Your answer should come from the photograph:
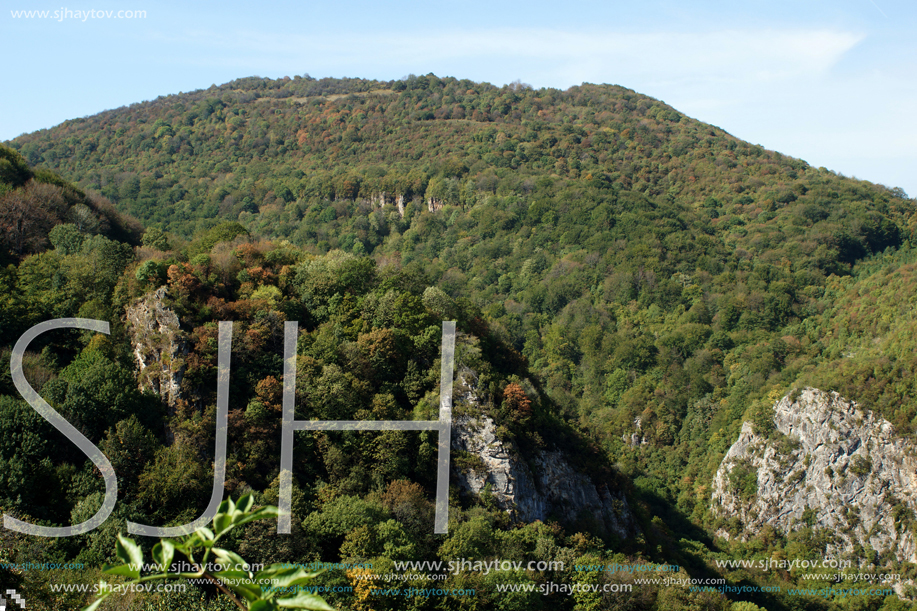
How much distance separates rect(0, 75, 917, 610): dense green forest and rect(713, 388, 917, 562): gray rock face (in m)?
2.53

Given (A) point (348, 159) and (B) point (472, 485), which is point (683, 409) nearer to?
(B) point (472, 485)

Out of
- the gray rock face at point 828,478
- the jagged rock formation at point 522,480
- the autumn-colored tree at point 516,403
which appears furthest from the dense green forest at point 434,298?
the gray rock face at point 828,478

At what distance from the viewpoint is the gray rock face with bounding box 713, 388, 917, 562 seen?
66.7m

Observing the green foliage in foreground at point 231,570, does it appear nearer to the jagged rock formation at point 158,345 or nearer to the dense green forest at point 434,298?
the dense green forest at point 434,298

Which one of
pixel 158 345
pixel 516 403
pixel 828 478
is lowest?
pixel 828 478

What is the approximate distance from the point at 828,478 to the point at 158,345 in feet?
214

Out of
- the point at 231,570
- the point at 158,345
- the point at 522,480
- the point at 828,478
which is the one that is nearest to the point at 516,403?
the point at 522,480

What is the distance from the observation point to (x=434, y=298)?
4716cm

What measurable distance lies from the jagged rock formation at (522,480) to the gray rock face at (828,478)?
31.7m

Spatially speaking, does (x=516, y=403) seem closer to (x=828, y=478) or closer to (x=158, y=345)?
(x=158, y=345)

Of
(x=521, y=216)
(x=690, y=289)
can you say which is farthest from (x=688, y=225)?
(x=521, y=216)

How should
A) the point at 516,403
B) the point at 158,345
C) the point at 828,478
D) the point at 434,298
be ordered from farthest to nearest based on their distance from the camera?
the point at 828,478 → the point at 434,298 → the point at 516,403 → the point at 158,345

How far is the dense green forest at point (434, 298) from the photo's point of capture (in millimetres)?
31547

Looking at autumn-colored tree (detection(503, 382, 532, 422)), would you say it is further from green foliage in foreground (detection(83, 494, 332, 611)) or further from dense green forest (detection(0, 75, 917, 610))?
green foliage in foreground (detection(83, 494, 332, 611))
